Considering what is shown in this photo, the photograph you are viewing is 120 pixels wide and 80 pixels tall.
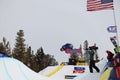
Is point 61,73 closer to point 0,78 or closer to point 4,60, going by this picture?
point 4,60

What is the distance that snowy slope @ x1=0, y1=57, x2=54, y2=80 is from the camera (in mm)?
11320

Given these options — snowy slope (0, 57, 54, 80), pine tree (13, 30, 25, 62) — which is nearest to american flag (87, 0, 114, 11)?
snowy slope (0, 57, 54, 80)

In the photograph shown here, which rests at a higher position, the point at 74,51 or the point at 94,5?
the point at 94,5

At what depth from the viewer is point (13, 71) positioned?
11836 mm

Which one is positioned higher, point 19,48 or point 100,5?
point 100,5

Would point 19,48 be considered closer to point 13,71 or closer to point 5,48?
point 5,48

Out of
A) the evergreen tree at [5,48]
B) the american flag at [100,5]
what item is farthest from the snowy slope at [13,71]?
the evergreen tree at [5,48]

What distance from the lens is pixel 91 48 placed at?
510 inches

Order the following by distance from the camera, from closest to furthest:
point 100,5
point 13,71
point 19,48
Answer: point 13,71 → point 100,5 → point 19,48

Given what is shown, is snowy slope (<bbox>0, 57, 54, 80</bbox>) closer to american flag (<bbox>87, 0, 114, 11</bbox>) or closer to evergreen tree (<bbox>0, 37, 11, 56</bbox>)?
american flag (<bbox>87, 0, 114, 11</bbox>)

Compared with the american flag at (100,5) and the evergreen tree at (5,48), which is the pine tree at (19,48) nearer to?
the evergreen tree at (5,48)

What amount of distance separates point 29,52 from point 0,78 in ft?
87.4

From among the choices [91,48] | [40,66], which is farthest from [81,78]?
[40,66]

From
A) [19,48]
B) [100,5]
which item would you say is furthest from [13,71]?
[19,48]
